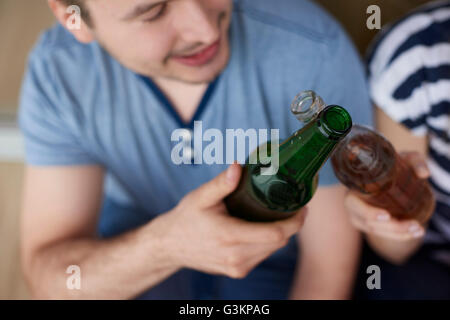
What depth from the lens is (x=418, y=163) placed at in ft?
2.13

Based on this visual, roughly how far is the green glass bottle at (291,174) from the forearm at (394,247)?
41cm

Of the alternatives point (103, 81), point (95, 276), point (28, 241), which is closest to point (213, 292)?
point (95, 276)

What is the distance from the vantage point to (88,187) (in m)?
0.96

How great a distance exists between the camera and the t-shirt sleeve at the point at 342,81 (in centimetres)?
79

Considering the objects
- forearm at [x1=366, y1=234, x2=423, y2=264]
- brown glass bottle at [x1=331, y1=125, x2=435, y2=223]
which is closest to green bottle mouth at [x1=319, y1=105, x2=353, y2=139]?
brown glass bottle at [x1=331, y1=125, x2=435, y2=223]

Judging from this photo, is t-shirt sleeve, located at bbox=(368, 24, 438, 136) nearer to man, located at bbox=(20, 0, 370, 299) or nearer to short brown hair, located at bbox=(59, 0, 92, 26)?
man, located at bbox=(20, 0, 370, 299)

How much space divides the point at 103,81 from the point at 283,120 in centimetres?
36

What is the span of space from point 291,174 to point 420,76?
392mm

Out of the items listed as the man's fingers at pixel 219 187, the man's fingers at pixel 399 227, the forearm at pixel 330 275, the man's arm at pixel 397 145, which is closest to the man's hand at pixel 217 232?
the man's fingers at pixel 219 187

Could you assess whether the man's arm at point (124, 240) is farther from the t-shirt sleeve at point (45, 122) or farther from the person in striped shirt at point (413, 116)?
the person in striped shirt at point (413, 116)

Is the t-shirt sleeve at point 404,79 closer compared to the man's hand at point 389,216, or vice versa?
the man's hand at point 389,216

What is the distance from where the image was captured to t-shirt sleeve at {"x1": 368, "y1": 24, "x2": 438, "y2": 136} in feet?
2.58

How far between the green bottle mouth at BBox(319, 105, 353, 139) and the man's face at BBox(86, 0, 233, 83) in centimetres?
29
